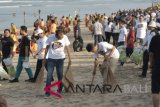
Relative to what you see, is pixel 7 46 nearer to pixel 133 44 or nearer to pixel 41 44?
pixel 41 44

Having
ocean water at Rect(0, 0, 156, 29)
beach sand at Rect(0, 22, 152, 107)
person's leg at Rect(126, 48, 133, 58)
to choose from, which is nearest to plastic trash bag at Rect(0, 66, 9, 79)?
beach sand at Rect(0, 22, 152, 107)

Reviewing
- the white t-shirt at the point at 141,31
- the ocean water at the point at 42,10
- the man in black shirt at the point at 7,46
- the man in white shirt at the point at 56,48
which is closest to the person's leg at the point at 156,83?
the man in white shirt at the point at 56,48

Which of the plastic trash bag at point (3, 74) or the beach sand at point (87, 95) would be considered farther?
the plastic trash bag at point (3, 74)

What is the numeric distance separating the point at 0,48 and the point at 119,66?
3.77 meters

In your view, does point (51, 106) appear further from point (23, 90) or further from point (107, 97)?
point (23, 90)

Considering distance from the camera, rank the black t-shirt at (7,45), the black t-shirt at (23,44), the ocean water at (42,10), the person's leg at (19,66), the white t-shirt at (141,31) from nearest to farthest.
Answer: the black t-shirt at (23,44)
the person's leg at (19,66)
the black t-shirt at (7,45)
the white t-shirt at (141,31)
the ocean water at (42,10)

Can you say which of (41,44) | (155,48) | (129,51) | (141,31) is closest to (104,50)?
(41,44)

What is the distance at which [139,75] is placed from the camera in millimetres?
12305

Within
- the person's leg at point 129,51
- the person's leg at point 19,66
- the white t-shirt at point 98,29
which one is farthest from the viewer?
the white t-shirt at point 98,29

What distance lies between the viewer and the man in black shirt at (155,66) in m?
7.29

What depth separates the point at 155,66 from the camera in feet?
24.2

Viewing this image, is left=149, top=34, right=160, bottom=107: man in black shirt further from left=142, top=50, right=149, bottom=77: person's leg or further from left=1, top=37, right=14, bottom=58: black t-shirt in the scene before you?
left=1, top=37, right=14, bottom=58: black t-shirt

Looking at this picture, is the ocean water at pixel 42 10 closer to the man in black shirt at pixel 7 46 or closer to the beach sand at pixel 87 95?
the man in black shirt at pixel 7 46

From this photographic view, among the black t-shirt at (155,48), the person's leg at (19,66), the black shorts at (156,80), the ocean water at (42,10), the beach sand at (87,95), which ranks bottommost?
the ocean water at (42,10)
